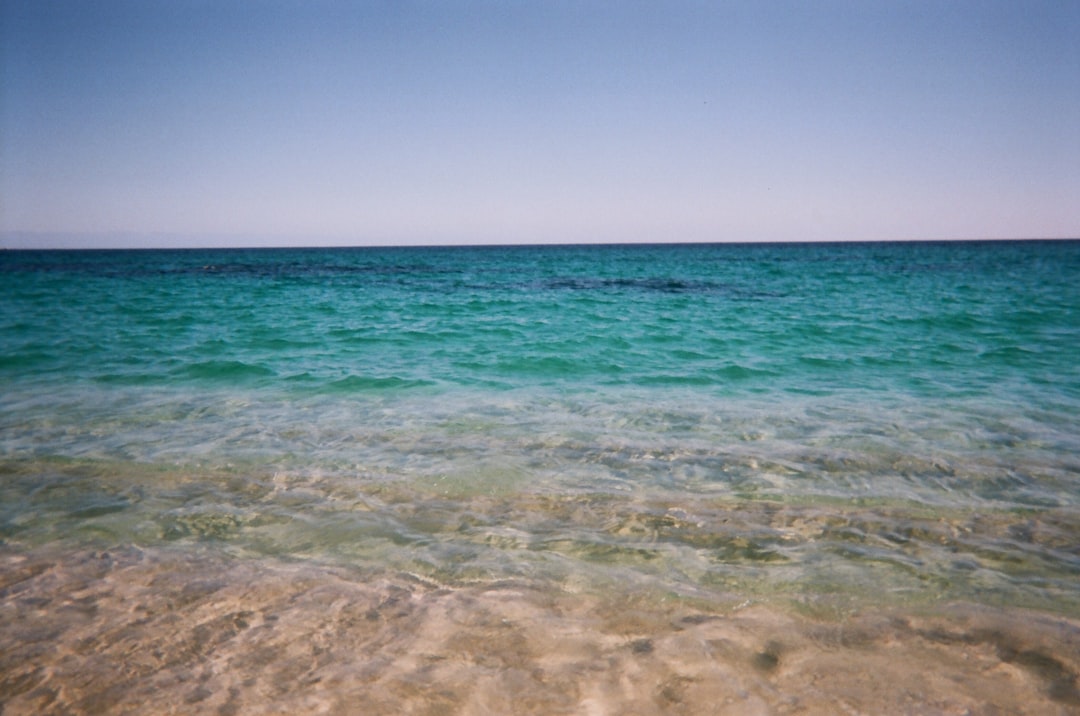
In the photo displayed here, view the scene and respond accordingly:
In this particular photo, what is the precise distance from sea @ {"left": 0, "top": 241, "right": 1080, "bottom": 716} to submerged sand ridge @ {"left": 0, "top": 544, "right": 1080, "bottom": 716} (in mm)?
14

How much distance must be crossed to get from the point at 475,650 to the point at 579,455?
9.31 feet

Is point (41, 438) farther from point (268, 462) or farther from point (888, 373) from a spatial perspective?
point (888, 373)

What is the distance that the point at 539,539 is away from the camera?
364cm

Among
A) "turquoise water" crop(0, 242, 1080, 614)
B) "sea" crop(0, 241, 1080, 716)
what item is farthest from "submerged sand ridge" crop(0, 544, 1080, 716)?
"turquoise water" crop(0, 242, 1080, 614)

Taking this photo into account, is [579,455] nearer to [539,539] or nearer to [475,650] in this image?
[539,539]

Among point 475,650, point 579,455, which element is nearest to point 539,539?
point 475,650

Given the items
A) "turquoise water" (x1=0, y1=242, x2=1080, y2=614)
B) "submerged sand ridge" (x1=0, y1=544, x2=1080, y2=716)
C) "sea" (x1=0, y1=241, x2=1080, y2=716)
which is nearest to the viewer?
"submerged sand ridge" (x1=0, y1=544, x2=1080, y2=716)

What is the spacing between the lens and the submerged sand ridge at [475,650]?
7.24ft

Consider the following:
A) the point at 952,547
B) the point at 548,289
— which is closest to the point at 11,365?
the point at 952,547

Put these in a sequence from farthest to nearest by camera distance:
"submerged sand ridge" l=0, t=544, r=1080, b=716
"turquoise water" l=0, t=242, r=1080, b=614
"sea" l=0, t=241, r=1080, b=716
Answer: "turquoise water" l=0, t=242, r=1080, b=614 → "sea" l=0, t=241, r=1080, b=716 → "submerged sand ridge" l=0, t=544, r=1080, b=716

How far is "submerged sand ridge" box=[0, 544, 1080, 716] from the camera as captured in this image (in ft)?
7.24

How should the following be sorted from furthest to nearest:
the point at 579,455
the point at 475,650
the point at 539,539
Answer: the point at 579,455
the point at 539,539
the point at 475,650

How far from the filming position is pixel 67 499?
4152mm

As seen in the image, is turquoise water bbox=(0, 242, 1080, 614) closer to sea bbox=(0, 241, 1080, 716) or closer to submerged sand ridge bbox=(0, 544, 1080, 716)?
sea bbox=(0, 241, 1080, 716)
